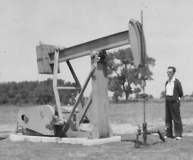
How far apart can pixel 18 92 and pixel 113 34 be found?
64.5m

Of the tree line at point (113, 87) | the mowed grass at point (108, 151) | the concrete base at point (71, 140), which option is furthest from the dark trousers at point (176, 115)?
the tree line at point (113, 87)

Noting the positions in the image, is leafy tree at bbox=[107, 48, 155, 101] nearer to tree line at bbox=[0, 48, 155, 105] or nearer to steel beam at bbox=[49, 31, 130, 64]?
tree line at bbox=[0, 48, 155, 105]

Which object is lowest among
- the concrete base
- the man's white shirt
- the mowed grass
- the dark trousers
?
the mowed grass

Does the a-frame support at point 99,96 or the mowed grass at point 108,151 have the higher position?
the a-frame support at point 99,96

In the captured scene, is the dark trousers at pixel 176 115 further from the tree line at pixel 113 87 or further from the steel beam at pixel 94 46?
the tree line at pixel 113 87

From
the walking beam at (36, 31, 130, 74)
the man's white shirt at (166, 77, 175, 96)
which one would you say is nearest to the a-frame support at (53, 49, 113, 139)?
the walking beam at (36, 31, 130, 74)

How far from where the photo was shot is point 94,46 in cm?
799

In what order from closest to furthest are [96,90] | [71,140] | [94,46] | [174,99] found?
[96,90] < [71,140] < [94,46] < [174,99]

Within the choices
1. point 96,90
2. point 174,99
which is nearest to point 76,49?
point 96,90

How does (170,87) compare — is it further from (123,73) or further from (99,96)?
(123,73)

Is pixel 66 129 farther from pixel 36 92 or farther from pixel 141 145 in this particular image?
pixel 36 92

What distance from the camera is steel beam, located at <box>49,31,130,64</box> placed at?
7387 mm

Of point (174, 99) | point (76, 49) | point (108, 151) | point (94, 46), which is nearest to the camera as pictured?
point (108, 151)

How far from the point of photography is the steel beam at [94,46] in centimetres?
739
